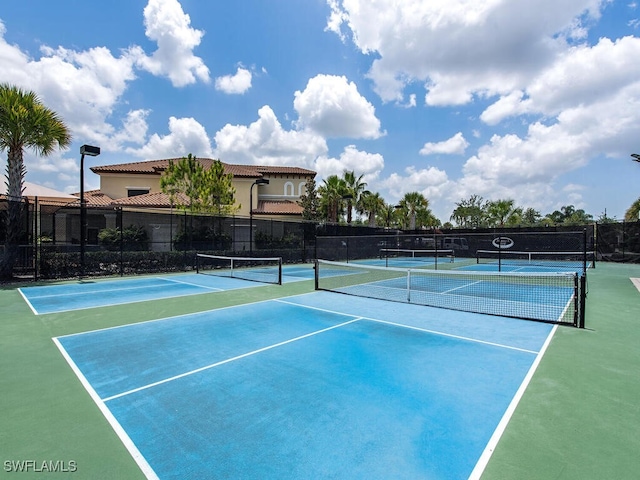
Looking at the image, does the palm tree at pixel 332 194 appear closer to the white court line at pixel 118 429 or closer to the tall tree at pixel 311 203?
the tall tree at pixel 311 203

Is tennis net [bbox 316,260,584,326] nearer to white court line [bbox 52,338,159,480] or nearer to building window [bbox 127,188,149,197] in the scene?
white court line [bbox 52,338,159,480]

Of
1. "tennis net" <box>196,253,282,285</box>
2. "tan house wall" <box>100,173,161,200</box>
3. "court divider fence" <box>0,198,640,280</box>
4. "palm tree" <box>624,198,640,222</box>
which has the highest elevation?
"tan house wall" <box>100,173,161,200</box>

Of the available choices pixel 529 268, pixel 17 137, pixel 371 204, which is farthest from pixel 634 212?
pixel 17 137

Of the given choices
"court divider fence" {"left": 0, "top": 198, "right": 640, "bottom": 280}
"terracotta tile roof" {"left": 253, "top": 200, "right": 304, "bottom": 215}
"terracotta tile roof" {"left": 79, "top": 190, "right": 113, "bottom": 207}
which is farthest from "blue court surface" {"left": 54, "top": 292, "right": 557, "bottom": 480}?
"terracotta tile roof" {"left": 79, "top": 190, "right": 113, "bottom": 207}

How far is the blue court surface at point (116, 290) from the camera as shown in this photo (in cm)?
939

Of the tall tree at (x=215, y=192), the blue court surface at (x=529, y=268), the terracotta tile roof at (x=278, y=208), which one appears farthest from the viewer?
the terracotta tile roof at (x=278, y=208)

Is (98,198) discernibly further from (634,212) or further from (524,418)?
(634,212)

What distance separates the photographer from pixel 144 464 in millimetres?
2781

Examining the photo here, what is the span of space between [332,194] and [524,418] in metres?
34.1

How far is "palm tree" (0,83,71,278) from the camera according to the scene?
13.3 metres

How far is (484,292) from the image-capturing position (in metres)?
11.7

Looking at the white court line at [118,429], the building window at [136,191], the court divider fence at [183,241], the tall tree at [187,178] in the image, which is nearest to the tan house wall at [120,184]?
the building window at [136,191]

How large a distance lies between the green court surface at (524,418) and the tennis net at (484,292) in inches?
55.7

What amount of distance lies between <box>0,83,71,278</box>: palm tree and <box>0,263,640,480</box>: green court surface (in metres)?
9.12
